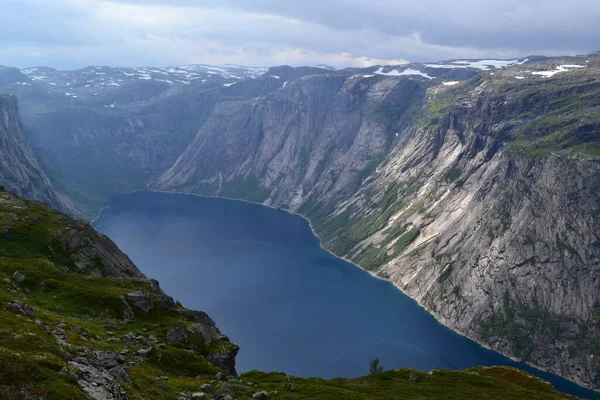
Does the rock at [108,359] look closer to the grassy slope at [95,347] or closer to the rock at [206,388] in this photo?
the grassy slope at [95,347]

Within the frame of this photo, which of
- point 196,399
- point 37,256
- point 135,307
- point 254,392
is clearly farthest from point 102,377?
point 37,256

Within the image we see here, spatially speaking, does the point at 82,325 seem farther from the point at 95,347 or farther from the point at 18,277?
the point at 18,277

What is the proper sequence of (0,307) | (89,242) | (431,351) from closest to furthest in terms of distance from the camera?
(0,307) → (89,242) → (431,351)

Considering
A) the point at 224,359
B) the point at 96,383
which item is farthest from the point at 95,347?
the point at 224,359

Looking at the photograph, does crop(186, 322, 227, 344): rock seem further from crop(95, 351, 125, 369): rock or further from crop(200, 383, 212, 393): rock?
crop(95, 351, 125, 369): rock

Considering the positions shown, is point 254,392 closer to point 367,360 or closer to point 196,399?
point 196,399

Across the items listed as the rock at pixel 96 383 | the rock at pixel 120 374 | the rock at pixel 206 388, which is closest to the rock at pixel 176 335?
the rock at pixel 206 388
